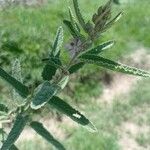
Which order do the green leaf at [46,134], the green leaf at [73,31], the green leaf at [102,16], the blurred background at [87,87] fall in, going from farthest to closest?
the blurred background at [87,87] → the green leaf at [46,134] → the green leaf at [73,31] → the green leaf at [102,16]

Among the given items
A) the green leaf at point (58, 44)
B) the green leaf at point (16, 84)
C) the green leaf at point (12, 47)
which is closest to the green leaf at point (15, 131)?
the green leaf at point (16, 84)

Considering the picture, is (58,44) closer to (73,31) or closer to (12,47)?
(73,31)

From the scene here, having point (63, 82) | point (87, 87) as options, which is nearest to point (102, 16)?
point (63, 82)

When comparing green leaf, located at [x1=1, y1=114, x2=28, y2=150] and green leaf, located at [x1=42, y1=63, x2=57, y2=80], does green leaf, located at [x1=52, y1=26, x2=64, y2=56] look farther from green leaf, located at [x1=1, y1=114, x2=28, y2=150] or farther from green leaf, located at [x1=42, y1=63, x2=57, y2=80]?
green leaf, located at [x1=1, y1=114, x2=28, y2=150]

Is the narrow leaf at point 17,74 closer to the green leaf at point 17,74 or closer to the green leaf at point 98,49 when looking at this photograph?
the green leaf at point 17,74

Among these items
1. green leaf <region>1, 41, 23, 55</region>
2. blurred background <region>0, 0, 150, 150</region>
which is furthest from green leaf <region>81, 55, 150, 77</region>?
green leaf <region>1, 41, 23, 55</region>

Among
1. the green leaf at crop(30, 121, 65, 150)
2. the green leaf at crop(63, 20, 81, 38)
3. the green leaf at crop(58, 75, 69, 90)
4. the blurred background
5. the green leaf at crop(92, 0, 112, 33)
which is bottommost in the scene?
the blurred background

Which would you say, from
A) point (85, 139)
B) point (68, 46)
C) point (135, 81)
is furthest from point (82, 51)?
point (135, 81)
